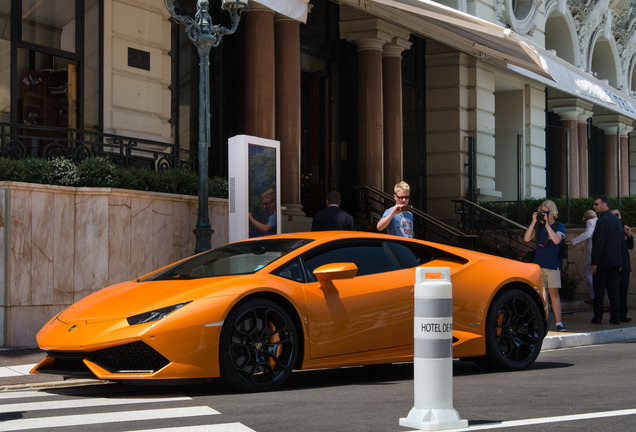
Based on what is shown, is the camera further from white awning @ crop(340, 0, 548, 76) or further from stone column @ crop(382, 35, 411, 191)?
stone column @ crop(382, 35, 411, 191)

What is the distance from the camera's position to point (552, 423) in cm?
587

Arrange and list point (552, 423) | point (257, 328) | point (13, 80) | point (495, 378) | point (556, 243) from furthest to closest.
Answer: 1. point (13, 80)
2. point (556, 243)
3. point (495, 378)
4. point (257, 328)
5. point (552, 423)

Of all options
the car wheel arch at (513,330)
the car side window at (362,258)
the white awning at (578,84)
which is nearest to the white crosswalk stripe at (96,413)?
the car side window at (362,258)

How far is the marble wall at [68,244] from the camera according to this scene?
1119 centimetres

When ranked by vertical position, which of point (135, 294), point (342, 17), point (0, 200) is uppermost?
point (342, 17)

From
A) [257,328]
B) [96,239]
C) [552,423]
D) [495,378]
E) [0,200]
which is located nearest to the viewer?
[552,423]

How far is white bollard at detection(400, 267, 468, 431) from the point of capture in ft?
19.0


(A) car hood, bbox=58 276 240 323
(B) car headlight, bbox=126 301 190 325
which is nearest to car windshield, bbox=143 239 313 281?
(A) car hood, bbox=58 276 240 323

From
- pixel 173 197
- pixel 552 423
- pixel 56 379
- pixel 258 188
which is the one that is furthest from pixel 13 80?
pixel 552 423

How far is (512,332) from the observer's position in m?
9.18

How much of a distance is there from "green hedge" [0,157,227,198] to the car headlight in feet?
16.0

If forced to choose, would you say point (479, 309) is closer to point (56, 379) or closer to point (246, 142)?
point (56, 379)

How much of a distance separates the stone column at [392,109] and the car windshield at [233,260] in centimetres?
1338

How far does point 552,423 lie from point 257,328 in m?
2.62
